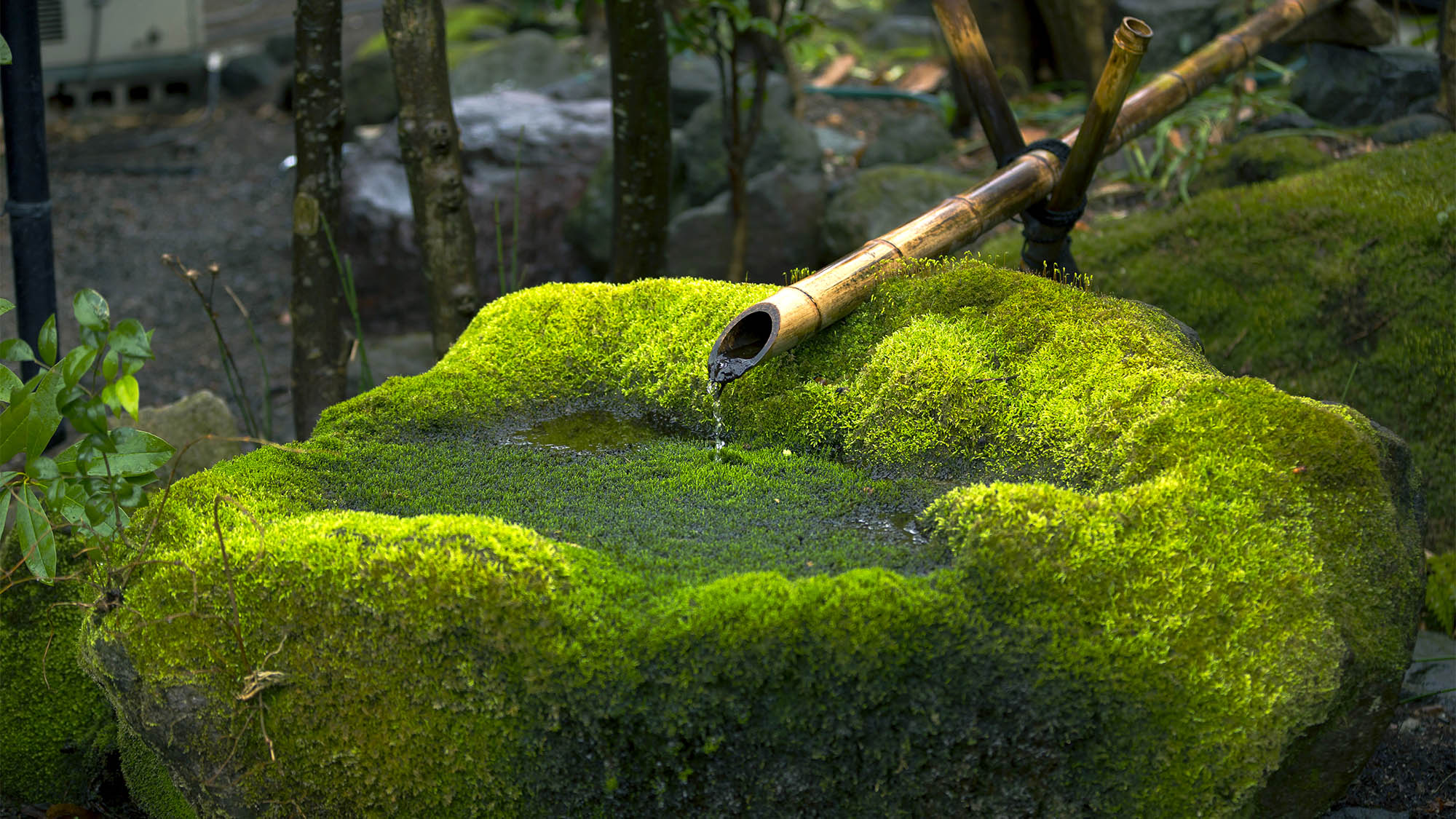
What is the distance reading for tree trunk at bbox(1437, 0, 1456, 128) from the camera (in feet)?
16.3

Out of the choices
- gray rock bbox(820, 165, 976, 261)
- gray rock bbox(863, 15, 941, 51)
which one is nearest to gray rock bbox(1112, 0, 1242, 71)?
gray rock bbox(820, 165, 976, 261)

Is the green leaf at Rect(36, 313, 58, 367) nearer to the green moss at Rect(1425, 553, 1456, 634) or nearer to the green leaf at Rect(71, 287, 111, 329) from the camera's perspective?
the green leaf at Rect(71, 287, 111, 329)

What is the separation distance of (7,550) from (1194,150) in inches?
208

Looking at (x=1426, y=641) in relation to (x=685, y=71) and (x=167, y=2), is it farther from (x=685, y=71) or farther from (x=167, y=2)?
(x=167, y=2)

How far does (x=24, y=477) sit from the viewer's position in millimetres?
2281

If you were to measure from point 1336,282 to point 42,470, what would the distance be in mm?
4173

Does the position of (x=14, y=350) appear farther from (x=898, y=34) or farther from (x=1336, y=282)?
(x=898, y=34)

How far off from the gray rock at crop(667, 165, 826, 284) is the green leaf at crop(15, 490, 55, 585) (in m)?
4.19

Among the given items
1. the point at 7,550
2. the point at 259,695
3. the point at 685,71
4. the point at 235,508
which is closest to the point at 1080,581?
the point at 259,695

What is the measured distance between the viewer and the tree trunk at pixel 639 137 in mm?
4211

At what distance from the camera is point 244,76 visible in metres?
10.8

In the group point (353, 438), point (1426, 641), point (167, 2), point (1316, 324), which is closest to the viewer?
point (353, 438)

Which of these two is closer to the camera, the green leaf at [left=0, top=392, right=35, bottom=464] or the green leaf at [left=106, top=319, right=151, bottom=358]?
the green leaf at [left=106, top=319, right=151, bottom=358]

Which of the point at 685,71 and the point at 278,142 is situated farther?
the point at 278,142
